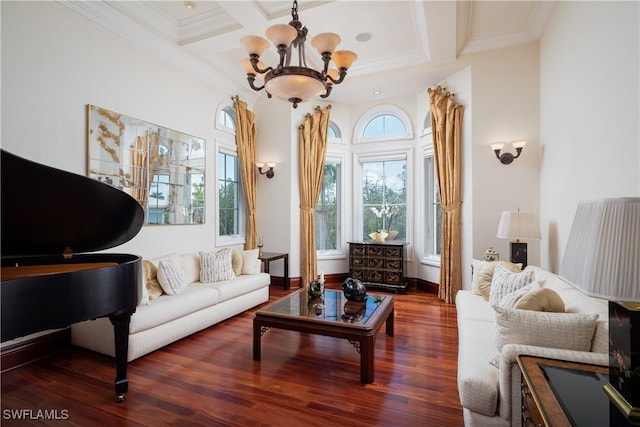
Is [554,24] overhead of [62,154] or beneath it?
overhead

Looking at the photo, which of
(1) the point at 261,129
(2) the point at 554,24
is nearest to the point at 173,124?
(1) the point at 261,129

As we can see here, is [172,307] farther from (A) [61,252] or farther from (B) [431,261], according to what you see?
(B) [431,261]

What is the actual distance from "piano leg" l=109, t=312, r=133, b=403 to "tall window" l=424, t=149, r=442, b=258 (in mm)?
4629

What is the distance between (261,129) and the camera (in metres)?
5.91

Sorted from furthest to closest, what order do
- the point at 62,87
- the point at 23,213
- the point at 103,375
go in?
the point at 62,87, the point at 103,375, the point at 23,213

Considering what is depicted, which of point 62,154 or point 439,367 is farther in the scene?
point 62,154

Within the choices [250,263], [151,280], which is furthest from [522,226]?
[151,280]

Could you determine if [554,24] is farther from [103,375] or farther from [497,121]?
[103,375]

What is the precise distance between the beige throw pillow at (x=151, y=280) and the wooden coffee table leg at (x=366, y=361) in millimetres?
2208

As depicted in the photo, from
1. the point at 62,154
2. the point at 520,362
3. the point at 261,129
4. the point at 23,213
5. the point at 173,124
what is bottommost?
the point at 520,362

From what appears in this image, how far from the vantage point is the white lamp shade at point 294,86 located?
267 cm

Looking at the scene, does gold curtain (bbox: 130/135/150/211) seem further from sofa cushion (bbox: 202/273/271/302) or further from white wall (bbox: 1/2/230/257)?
sofa cushion (bbox: 202/273/271/302)

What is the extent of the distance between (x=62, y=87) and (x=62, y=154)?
651 mm

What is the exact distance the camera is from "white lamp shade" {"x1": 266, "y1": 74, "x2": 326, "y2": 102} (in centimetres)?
267
